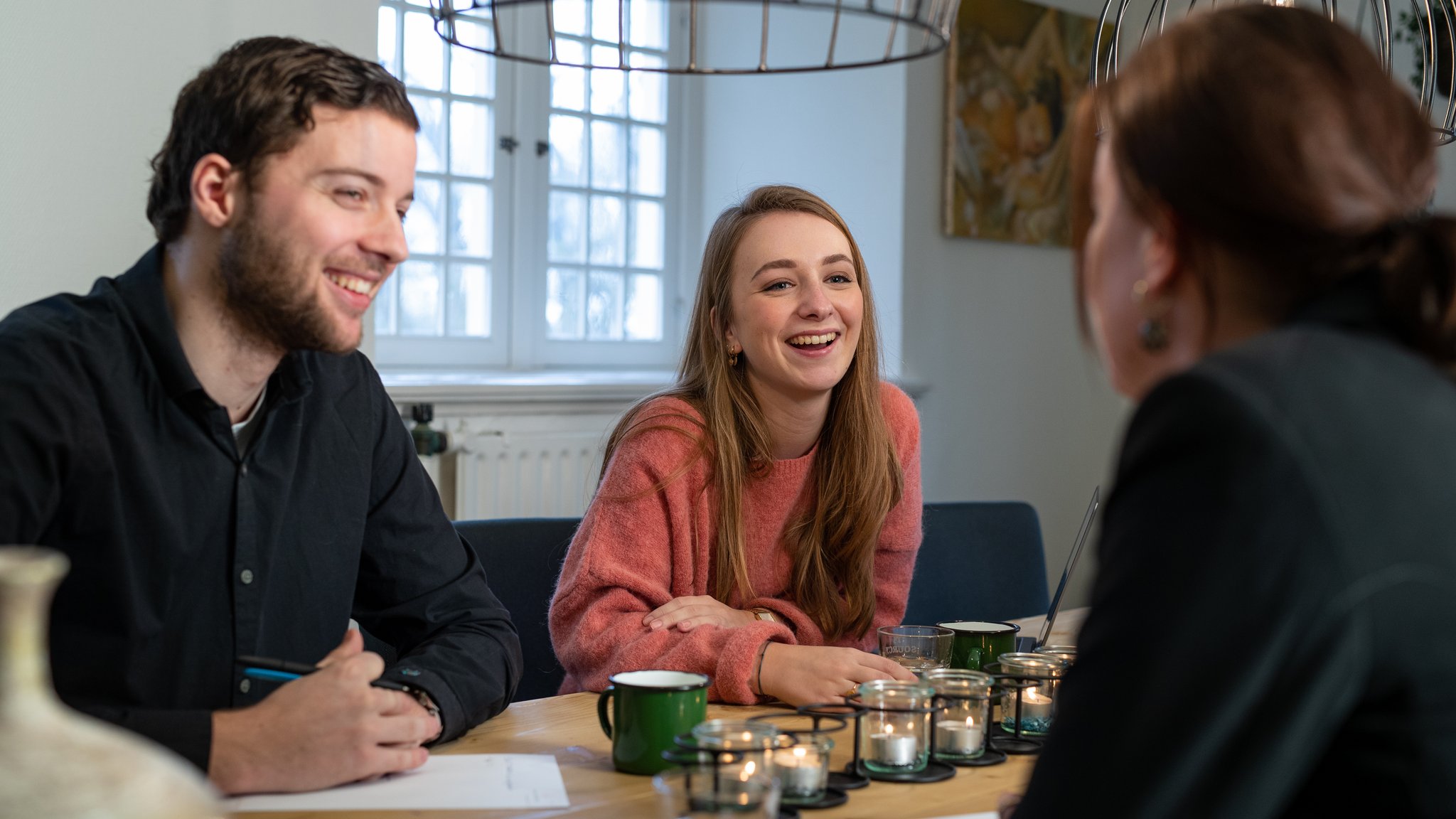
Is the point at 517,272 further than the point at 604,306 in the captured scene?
No

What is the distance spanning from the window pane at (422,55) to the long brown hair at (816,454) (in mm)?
1921

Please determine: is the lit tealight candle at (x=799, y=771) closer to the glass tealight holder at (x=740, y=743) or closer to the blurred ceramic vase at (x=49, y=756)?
the glass tealight holder at (x=740, y=743)

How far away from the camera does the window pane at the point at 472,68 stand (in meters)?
3.77

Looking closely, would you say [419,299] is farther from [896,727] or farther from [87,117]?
[896,727]

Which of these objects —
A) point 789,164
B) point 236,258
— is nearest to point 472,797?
point 236,258

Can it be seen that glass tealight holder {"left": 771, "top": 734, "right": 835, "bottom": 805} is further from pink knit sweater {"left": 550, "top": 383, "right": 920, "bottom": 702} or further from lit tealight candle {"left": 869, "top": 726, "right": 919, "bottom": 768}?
pink knit sweater {"left": 550, "top": 383, "right": 920, "bottom": 702}

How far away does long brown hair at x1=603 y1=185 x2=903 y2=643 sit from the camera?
1879 mm

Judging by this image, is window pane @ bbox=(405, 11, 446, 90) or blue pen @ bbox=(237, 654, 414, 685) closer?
blue pen @ bbox=(237, 654, 414, 685)

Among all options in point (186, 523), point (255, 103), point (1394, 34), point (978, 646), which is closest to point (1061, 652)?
point (978, 646)

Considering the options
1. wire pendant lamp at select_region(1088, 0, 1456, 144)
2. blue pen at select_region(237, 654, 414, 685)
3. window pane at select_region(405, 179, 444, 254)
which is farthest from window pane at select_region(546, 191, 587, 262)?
blue pen at select_region(237, 654, 414, 685)

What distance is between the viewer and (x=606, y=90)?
411 cm

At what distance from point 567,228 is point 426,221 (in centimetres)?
48

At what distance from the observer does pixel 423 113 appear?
373 cm

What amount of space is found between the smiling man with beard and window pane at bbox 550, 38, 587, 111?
102 inches
